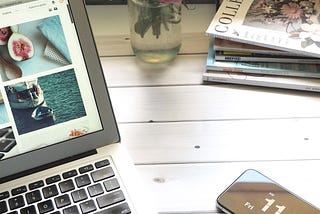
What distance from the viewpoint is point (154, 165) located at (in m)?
0.72

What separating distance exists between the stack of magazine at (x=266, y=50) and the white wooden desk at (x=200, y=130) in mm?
18

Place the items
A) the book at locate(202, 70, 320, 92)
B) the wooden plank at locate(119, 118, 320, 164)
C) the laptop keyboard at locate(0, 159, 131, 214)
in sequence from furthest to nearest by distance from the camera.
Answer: the book at locate(202, 70, 320, 92), the wooden plank at locate(119, 118, 320, 164), the laptop keyboard at locate(0, 159, 131, 214)

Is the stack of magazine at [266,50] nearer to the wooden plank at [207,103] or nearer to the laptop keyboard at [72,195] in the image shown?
the wooden plank at [207,103]

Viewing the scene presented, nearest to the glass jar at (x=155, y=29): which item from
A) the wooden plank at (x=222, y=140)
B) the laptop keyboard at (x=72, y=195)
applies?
the wooden plank at (x=222, y=140)

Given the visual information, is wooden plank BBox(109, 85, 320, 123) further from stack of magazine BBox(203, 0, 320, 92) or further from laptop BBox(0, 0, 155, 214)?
laptop BBox(0, 0, 155, 214)

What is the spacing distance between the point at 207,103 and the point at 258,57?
118 mm

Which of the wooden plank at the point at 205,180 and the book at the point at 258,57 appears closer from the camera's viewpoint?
the wooden plank at the point at 205,180

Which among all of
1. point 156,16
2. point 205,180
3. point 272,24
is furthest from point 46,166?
point 272,24

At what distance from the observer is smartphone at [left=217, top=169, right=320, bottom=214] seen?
64cm

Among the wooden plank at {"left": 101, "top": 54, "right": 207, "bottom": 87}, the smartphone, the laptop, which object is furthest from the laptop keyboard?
the wooden plank at {"left": 101, "top": 54, "right": 207, "bottom": 87}

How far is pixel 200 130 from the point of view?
2.53ft

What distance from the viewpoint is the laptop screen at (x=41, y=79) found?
0.66 metres

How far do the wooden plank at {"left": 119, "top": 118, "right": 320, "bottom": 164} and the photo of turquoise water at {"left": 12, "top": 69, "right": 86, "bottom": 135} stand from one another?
10cm

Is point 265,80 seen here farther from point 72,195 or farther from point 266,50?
point 72,195
